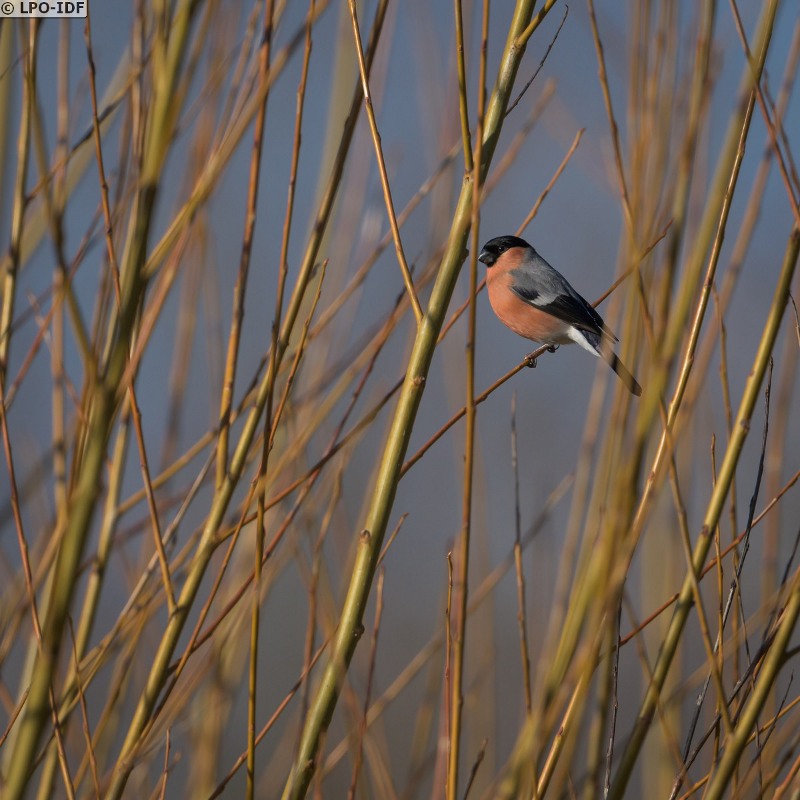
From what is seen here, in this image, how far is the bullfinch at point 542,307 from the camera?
296cm

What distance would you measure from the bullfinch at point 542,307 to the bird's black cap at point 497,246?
111 millimetres

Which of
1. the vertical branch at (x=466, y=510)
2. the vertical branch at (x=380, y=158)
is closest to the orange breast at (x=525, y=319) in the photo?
the vertical branch at (x=380, y=158)

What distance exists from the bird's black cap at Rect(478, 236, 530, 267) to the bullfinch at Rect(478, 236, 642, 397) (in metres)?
0.11

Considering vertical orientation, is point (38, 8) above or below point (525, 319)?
above

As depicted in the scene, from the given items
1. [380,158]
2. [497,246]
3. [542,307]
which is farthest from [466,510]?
[497,246]

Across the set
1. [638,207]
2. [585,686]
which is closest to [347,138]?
[638,207]

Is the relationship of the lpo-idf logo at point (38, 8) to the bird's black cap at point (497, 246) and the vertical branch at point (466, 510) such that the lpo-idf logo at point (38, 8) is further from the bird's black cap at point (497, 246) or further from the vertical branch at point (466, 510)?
the bird's black cap at point (497, 246)

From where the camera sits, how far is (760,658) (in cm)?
103

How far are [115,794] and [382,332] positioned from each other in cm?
63

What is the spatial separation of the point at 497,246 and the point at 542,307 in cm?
56

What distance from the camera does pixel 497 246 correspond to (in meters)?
3.48

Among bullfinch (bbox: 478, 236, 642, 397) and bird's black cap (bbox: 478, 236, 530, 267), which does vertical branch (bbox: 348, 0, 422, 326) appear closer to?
bullfinch (bbox: 478, 236, 642, 397)

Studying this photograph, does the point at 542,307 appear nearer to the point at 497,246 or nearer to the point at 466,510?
the point at 497,246

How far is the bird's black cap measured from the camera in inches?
135
